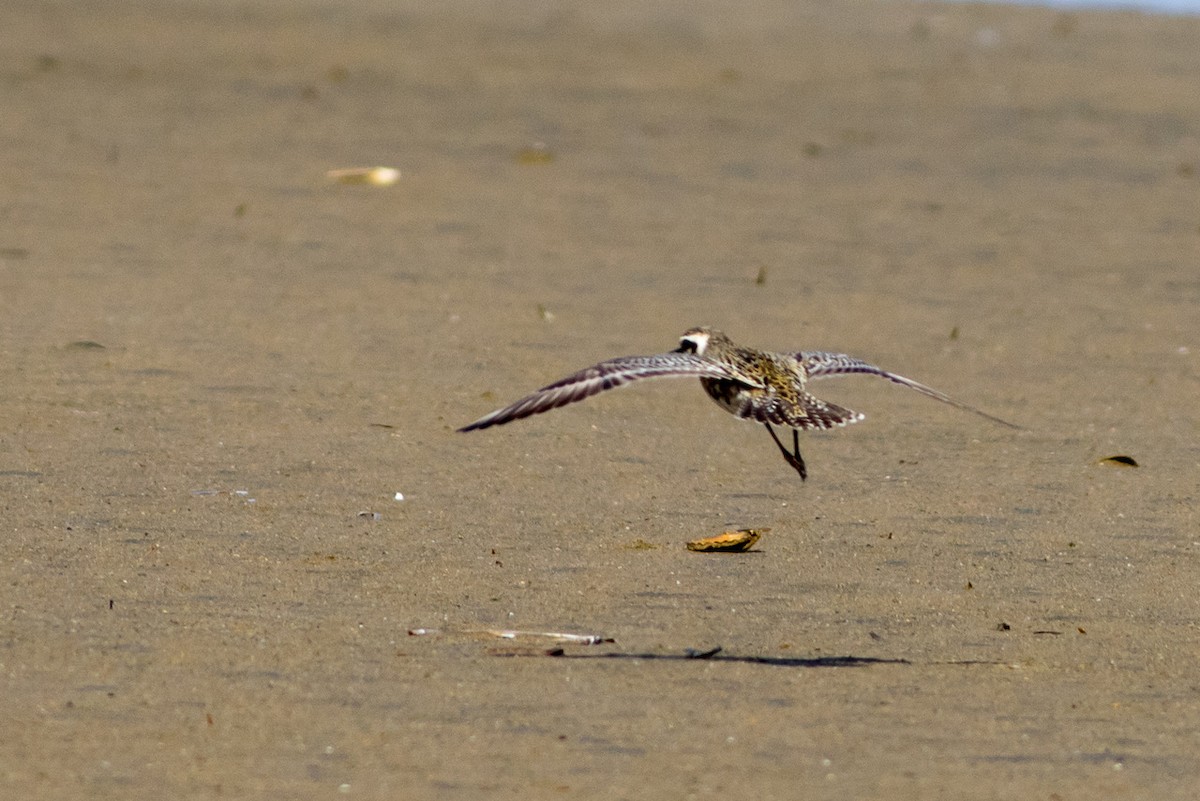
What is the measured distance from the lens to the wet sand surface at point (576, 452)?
572 centimetres

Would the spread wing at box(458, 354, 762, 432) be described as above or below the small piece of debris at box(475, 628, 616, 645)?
above

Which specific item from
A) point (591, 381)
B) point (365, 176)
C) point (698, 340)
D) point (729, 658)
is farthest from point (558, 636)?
point (365, 176)

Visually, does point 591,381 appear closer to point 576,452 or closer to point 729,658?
point 729,658

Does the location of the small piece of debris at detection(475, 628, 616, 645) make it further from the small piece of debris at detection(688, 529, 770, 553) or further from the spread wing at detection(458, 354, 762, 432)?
the small piece of debris at detection(688, 529, 770, 553)

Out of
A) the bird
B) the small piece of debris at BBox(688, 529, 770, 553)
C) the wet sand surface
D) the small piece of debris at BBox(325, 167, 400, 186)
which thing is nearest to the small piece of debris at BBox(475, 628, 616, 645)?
the wet sand surface

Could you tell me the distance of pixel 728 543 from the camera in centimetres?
770

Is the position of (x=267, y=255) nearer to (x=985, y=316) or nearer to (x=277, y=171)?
(x=277, y=171)

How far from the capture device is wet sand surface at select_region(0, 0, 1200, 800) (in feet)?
18.8

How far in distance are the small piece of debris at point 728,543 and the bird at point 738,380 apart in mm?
337

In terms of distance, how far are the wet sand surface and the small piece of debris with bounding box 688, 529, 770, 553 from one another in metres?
0.07

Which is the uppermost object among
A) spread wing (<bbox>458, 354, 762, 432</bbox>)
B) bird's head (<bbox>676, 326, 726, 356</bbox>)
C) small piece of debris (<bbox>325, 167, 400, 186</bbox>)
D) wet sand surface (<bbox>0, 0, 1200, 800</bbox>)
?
spread wing (<bbox>458, 354, 762, 432</bbox>)

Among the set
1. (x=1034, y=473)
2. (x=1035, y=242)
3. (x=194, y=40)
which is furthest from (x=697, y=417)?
(x=194, y=40)

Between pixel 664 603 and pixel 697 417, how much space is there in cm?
332

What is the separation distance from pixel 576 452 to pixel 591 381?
110 inches
